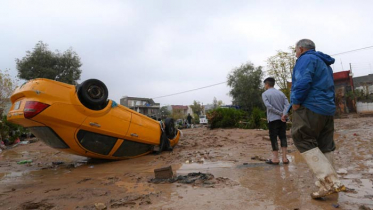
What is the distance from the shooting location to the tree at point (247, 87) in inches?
1213

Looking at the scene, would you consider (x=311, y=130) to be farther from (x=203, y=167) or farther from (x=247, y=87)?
(x=247, y=87)

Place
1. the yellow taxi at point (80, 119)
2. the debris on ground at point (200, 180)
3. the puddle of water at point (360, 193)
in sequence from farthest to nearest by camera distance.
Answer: the yellow taxi at point (80, 119) < the debris on ground at point (200, 180) < the puddle of water at point (360, 193)

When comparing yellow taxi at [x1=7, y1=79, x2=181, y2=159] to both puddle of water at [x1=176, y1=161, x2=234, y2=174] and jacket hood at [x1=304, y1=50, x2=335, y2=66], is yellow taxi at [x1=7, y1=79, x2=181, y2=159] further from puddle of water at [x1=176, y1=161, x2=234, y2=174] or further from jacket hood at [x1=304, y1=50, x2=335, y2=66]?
jacket hood at [x1=304, y1=50, x2=335, y2=66]

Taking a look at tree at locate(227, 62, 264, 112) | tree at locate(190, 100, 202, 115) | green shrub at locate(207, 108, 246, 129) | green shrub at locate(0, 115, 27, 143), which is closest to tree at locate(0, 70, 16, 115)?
green shrub at locate(0, 115, 27, 143)

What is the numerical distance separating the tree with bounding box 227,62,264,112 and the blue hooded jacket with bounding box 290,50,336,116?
28777 millimetres

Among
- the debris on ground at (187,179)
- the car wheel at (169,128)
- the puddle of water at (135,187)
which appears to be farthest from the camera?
the car wheel at (169,128)

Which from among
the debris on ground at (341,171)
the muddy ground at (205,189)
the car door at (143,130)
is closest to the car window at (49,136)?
the muddy ground at (205,189)

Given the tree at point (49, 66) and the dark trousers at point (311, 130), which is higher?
the tree at point (49, 66)

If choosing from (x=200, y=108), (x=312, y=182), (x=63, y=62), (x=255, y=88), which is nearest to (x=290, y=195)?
(x=312, y=182)

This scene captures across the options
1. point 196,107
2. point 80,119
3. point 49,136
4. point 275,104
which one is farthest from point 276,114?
point 196,107

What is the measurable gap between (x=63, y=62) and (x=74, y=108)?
23512 millimetres

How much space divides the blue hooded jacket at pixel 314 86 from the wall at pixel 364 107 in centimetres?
2729

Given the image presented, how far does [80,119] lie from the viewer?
174 inches

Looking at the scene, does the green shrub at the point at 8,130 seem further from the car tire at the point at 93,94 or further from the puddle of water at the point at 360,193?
the puddle of water at the point at 360,193
